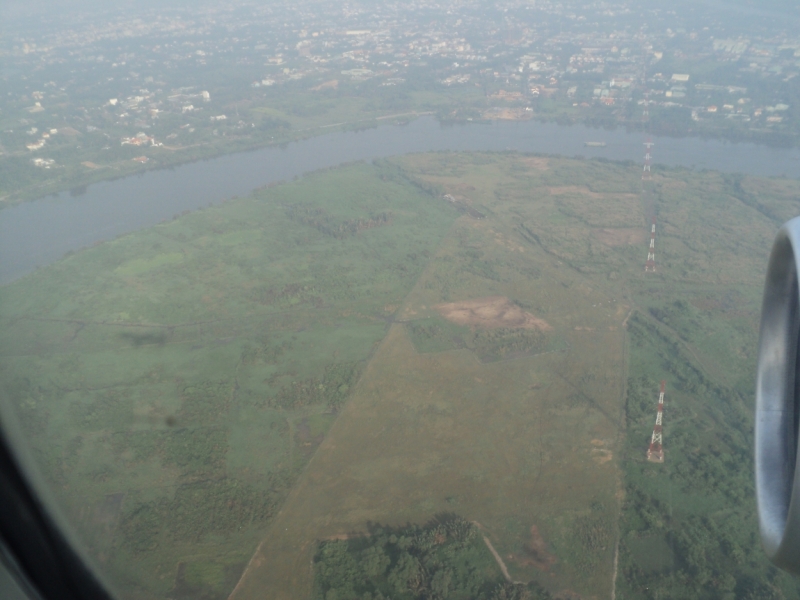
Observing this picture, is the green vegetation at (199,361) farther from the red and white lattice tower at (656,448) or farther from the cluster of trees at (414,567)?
the red and white lattice tower at (656,448)

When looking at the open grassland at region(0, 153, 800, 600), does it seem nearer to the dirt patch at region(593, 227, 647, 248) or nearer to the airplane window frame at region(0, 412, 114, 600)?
the dirt patch at region(593, 227, 647, 248)

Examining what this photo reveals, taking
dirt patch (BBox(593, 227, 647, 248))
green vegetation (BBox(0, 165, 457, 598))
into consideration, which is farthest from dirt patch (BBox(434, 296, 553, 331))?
dirt patch (BBox(593, 227, 647, 248))

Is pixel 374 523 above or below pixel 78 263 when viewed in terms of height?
above

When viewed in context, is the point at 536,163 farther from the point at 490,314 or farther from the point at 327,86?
the point at 327,86

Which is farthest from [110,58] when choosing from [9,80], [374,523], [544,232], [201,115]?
[374,523]

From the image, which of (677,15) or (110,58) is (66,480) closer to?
(110,58)

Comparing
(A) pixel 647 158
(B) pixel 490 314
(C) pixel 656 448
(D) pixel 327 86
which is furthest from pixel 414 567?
(D) pixel 327 86
